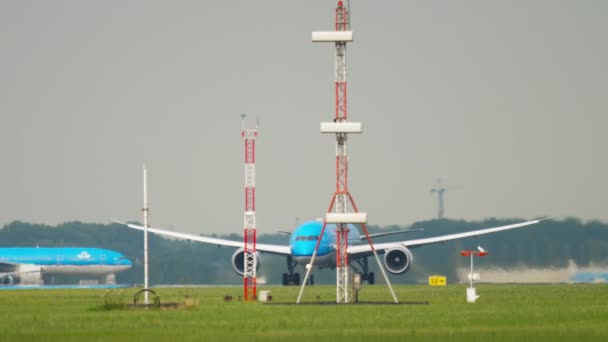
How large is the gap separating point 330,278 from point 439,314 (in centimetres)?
6877

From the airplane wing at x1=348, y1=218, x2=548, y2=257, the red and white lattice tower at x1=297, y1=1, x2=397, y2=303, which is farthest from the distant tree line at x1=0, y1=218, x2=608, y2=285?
the red and white lattice tower at x1=297, y1=1, x2=397, y2=303

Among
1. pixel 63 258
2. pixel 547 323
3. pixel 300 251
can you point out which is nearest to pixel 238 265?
pixel 300 251

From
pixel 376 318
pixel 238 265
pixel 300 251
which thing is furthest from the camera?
pixel 238 265

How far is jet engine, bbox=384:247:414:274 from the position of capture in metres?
92.2

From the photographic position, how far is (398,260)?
92875 mm

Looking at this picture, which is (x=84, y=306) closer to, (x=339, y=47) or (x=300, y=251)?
(x=339, y=47)

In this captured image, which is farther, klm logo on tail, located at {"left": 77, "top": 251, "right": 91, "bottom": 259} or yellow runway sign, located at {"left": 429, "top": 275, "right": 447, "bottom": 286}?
klm logo on tail, located at {"left": 77, "top": 251, "right": 91, "bottom": 259}

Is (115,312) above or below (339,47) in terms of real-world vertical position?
below

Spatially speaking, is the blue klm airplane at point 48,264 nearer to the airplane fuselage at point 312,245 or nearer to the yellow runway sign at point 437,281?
the airplane fuselage at point 312,245

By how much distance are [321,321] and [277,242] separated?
79.7m

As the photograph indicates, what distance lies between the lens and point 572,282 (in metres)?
93.8

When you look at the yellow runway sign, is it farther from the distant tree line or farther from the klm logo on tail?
the klm logo on tail

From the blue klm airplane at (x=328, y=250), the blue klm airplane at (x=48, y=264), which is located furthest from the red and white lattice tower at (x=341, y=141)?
the blue klm airplane at (x=48, y=264)

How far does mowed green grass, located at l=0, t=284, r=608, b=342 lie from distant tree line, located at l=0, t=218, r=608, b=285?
3901 centimetres
